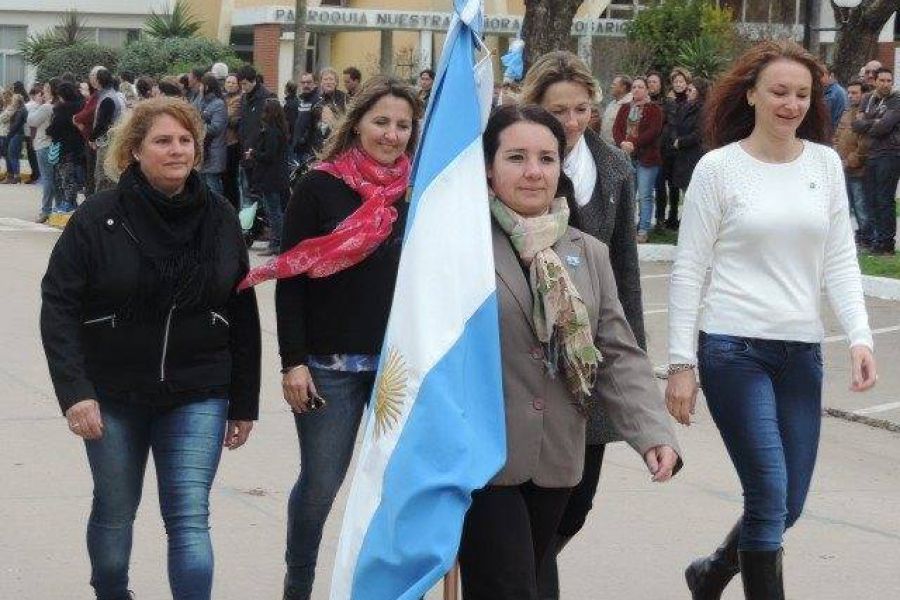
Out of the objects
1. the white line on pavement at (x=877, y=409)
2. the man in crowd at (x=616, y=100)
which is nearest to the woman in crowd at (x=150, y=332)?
the white line on pavement at (x=877, y=409)

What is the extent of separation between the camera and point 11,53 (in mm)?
49531

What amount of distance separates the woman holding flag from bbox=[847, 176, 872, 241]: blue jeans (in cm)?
1162

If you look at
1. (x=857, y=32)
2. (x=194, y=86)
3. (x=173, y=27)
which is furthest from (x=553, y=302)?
(x=173, y=27)

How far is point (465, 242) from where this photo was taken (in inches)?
161

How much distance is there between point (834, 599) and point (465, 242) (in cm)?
265

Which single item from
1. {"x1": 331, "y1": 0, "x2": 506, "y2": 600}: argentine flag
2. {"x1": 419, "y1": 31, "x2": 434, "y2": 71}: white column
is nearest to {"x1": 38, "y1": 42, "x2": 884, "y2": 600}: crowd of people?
{"x1": 331, "y1": 0, "x2": 506, "y2": 600}: argentine flag

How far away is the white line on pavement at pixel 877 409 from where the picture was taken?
968cm

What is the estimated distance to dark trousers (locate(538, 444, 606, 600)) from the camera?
521cm

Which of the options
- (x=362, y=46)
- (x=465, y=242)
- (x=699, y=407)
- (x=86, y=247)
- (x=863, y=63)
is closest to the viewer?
(x=465, y=242)

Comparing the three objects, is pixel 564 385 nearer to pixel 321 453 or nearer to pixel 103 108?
pixel 321 453

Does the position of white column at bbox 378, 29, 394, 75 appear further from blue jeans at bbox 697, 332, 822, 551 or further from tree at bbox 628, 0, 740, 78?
blue jeans at bbox 697, 332, 822, 551

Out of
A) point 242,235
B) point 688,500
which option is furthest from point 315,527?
point 688,500

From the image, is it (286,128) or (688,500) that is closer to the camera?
(688,500)

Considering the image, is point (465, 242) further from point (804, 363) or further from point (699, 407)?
point (699, 407)
